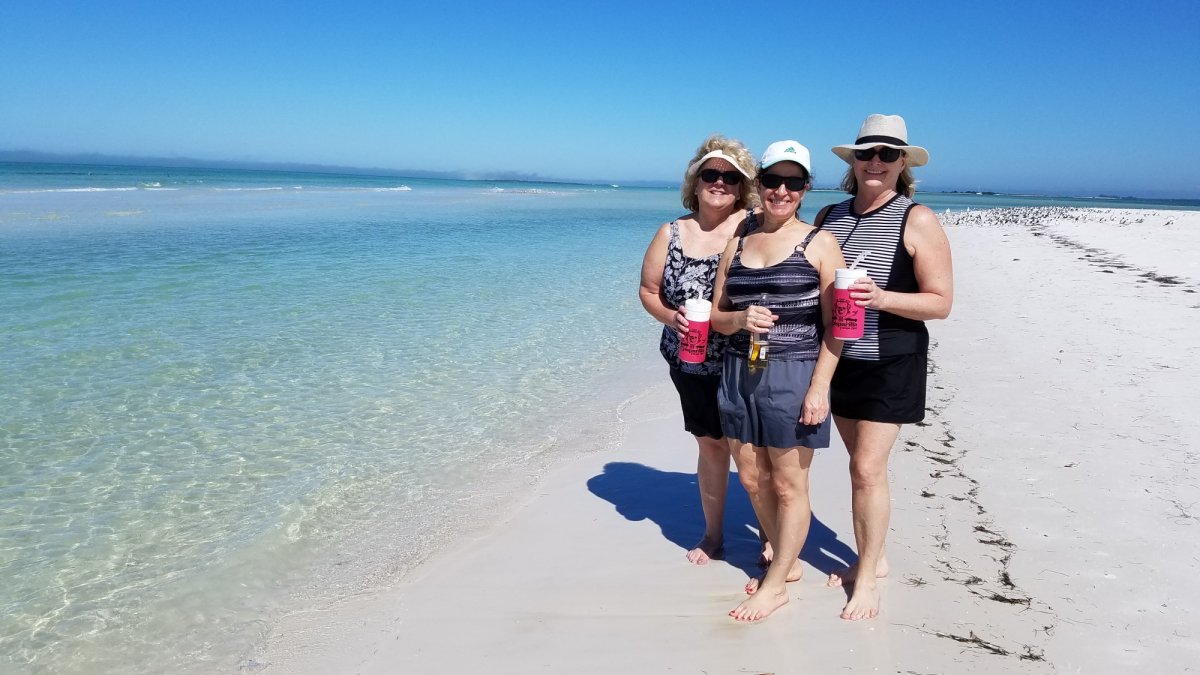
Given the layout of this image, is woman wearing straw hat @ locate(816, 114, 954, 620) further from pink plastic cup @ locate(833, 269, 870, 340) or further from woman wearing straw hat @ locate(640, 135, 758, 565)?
woman wearing straw hat @ locate(640, 135, 758, 565)

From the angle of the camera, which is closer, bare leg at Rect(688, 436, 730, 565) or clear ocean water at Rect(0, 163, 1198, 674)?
clear ocean water at Rect(0, 163, 1198, 674)

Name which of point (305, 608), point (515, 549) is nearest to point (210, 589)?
point (305, 608)

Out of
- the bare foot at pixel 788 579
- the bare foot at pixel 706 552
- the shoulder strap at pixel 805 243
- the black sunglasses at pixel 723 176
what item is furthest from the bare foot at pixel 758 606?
the black sunglasses at pixel 723 176

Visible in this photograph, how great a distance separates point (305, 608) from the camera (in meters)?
3.55

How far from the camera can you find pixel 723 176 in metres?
3.31

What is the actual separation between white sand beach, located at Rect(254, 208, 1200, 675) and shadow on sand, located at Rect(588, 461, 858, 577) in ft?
0.05

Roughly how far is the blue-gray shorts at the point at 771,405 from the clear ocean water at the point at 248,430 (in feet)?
6.55

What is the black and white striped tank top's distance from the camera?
121 inches

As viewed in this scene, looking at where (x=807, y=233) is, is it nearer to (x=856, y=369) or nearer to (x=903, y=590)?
(x=856, y=369)

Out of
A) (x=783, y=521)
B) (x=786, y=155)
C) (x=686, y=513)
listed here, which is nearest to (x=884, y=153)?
(x=786, y=155)

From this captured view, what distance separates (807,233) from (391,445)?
12.2 feet

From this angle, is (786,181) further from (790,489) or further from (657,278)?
(790,489)

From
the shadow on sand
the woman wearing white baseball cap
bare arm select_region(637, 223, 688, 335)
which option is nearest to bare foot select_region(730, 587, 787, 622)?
the woman wearing white baseball cap

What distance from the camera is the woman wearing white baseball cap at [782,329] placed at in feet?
9.64
